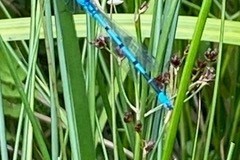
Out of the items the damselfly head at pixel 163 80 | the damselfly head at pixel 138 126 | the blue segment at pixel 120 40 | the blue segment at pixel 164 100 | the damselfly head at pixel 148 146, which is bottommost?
the damselfly head at pixel 148 146

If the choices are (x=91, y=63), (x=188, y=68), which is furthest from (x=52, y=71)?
(x=188, y=68)

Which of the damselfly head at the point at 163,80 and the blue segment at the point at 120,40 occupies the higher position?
the blue segment at the point at 120,40

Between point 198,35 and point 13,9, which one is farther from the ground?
point 198,35

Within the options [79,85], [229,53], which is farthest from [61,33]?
[229,53]

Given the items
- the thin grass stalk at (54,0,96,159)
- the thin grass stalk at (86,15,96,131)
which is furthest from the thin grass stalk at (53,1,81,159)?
the thin grass stalk at (86,15,96,131)

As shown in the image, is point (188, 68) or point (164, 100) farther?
point (164, 100)

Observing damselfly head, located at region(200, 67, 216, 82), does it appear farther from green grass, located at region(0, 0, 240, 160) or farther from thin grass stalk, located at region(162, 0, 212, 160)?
thin grass stalk, located at region(162, 0, 212, 160)

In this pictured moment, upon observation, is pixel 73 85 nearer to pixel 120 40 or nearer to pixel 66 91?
pixel 66 91

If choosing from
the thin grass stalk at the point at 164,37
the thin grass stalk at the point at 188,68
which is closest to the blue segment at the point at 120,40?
the thin grass stalk at the point at 164,37

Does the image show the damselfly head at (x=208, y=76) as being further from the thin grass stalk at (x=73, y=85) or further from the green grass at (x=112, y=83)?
the thin grass stalk at (x=73, y=85)

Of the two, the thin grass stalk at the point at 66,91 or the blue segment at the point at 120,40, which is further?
the blue segment at the point at 120,40

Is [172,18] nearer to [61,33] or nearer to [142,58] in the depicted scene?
[142,58]
